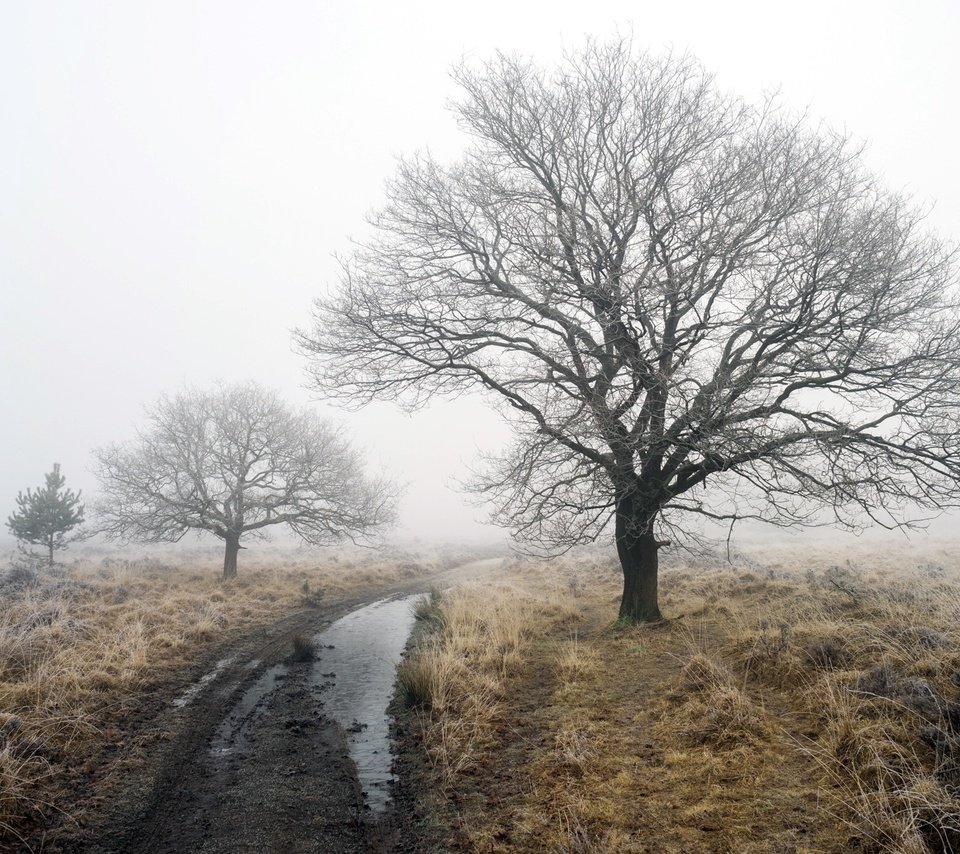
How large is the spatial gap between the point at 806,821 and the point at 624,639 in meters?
5.77

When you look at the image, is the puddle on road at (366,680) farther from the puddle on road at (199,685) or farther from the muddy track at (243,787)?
the puddle on road at (199,685)

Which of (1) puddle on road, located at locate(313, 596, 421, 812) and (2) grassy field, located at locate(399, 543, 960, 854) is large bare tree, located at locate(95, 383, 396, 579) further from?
(2) grassy field, located at locate(399, 543, 960, 854)

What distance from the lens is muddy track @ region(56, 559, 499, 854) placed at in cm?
446

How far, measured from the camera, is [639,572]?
10422 millimetres

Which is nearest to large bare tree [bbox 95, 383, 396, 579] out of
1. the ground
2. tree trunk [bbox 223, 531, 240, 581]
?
tree trunk [bbox 223, 531, 240, 581]

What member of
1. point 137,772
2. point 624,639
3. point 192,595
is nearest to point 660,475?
point 624,639

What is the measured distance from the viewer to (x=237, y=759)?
5.99 m

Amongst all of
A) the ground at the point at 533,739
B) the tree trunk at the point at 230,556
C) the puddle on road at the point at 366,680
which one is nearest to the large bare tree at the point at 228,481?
the tree trunk at the point at 230,556

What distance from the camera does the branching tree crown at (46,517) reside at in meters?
23.1

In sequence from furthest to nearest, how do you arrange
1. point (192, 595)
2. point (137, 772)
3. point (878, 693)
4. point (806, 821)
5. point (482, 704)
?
point (192, 595), point (482, 704), point (137, 772), point (878, 693), point (806, 821)

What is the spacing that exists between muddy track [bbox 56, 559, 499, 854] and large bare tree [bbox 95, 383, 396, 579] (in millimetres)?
13677

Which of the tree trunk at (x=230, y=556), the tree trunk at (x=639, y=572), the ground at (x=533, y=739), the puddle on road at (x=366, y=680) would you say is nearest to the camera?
the ground at (x=533, y=739)

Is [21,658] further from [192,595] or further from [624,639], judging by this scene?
[624,639]

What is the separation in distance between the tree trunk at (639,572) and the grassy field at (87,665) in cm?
826
